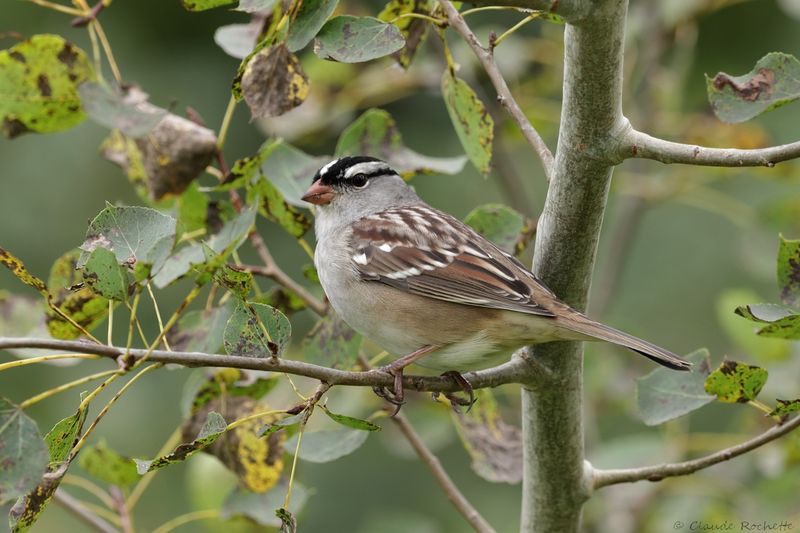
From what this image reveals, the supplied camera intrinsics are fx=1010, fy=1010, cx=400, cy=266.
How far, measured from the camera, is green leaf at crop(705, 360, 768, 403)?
5.74 feet

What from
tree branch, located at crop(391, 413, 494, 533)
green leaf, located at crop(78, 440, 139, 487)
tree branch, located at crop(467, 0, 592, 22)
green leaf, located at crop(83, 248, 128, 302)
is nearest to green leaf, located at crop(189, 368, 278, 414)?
green leaf, located at crop(78, 440, 139, 487)

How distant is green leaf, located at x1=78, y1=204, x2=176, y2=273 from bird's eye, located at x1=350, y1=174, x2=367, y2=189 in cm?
134

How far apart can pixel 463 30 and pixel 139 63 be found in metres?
3.67

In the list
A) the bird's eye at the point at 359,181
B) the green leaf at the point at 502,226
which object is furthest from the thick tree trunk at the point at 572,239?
the bird's eye at the point at 359,181

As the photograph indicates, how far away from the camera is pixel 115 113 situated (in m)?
1.92

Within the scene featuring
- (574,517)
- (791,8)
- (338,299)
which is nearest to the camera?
(574,517)

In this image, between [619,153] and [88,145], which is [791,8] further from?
[88,145]

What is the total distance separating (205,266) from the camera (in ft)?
5.00

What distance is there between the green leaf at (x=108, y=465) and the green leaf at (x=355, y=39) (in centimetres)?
96

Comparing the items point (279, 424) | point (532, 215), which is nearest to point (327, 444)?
point (279, 424)

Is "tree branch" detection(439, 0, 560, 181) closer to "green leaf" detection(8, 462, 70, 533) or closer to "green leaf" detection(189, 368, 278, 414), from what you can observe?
"green leaf" detection(189, 368, 278, 414)

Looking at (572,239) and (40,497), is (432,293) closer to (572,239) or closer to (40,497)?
(572,239)

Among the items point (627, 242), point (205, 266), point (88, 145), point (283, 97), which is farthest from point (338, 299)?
point (88, 145)
